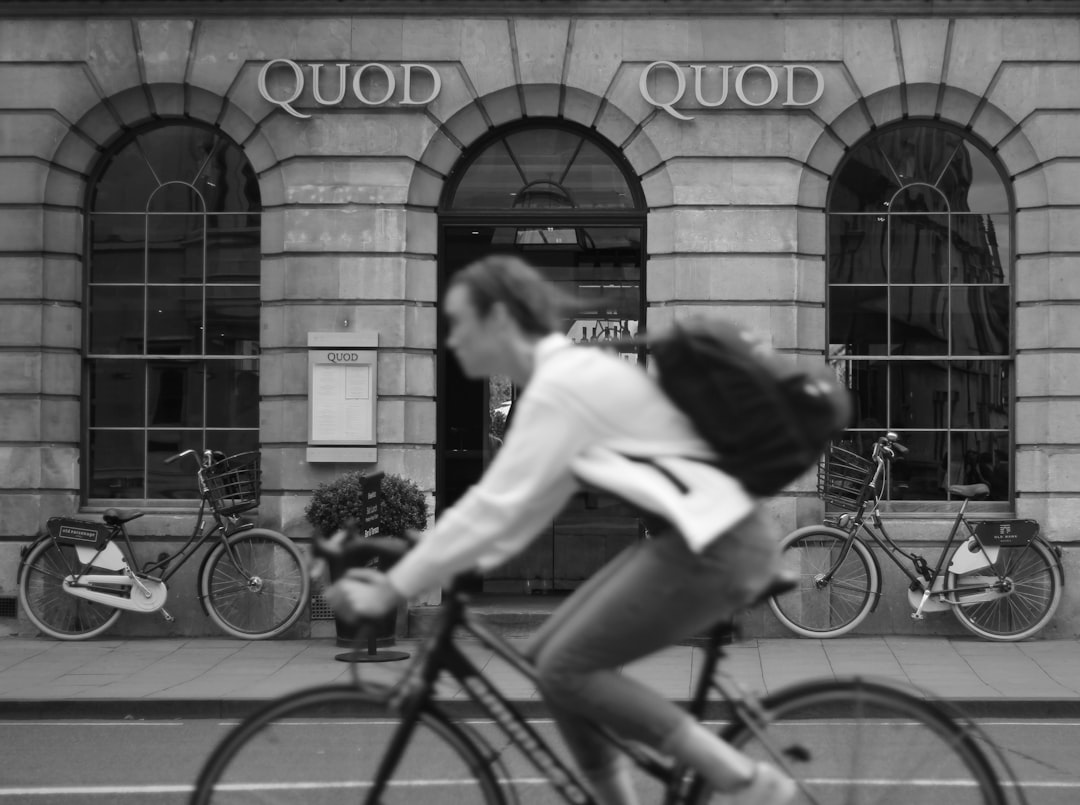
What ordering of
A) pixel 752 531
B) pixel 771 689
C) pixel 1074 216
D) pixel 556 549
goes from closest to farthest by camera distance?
pixel 752 531
pixel 771 689
pixel 1074 216
pixel 556 549

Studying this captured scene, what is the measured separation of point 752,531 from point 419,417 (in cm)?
848

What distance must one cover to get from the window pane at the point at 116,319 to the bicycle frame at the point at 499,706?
915 cm

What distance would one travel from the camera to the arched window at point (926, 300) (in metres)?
12.0

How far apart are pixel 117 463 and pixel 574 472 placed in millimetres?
9527

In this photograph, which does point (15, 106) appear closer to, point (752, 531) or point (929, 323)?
point (929, 323)

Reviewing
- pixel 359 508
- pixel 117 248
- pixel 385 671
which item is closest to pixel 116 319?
pixel 117 248

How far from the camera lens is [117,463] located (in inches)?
484

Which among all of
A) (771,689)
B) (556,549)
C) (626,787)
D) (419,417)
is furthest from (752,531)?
(556,549)

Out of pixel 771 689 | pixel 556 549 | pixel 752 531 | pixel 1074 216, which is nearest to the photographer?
pixel 752 531

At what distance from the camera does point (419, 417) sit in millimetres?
11883

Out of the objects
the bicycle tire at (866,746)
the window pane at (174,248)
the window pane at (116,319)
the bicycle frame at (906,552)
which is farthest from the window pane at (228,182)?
the bicycle tire at (866,746)

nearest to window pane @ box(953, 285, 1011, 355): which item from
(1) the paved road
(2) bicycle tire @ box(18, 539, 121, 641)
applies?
(1) the paved road

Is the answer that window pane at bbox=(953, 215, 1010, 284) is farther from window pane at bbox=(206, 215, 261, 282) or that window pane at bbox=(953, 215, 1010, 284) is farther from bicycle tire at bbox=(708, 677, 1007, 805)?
bicycle tire at bbox=(708, 677, 1007, 805)

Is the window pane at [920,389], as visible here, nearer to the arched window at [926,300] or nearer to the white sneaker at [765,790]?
the arched window at [926,300]
